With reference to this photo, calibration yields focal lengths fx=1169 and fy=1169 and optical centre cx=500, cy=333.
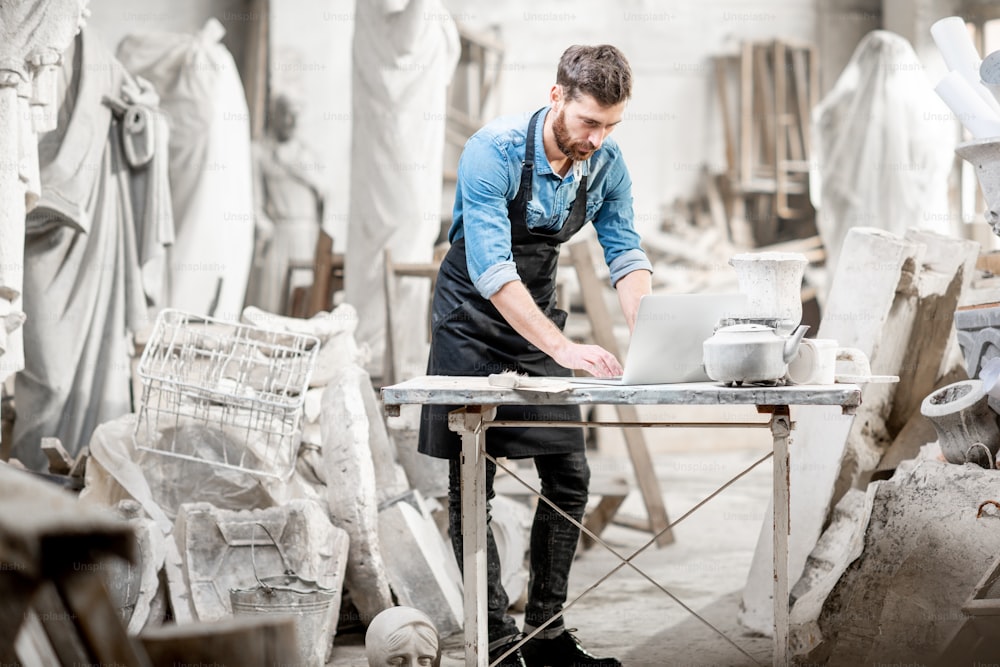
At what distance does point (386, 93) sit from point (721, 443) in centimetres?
459

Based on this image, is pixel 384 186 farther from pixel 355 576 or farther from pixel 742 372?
pixel 742 372

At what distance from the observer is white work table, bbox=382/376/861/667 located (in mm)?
2871

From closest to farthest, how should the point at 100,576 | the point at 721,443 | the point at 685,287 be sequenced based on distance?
1. the point at 100,576
2. the point at 721,443
3. the point at 685,287

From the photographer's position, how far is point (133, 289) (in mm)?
6152

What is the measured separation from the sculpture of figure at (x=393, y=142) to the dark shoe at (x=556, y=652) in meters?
4.31

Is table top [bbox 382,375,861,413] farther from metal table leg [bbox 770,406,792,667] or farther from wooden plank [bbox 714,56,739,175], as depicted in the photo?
wooden plank [bbox 714,56,739,175]

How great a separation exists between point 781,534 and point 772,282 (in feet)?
2.22

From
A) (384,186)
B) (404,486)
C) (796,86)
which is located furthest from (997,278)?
(796,86)

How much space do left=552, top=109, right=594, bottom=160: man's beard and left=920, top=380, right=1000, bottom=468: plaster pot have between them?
1578 mm

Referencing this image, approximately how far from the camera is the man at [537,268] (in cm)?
347

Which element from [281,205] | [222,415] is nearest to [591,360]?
[222,415]

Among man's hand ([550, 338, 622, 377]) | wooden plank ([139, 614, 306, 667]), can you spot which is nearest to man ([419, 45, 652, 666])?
man's hand ([550, 338, 622, 377])

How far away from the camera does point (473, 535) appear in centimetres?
325

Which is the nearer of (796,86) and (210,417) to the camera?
(210,417)
